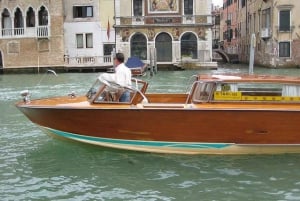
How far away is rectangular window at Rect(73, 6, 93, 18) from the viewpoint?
1449 inches

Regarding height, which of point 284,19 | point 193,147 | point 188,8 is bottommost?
point 193,147

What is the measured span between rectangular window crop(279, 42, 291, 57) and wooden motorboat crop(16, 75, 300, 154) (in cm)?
3020

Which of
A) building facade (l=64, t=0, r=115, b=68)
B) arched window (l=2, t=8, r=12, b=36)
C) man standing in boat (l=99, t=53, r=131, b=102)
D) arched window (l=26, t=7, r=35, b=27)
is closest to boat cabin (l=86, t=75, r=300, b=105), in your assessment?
man standing in boat (l=99, t=53, r=131, b=102)

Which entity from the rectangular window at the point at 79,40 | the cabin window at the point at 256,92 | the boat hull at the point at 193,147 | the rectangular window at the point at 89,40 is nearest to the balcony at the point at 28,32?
the rectangular window at the point at 79,40

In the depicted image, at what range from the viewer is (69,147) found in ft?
26.8

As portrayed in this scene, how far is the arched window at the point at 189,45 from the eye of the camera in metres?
36.4

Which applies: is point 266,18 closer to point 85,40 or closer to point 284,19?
point 284,19

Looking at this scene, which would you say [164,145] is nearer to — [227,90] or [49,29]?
[227,90]

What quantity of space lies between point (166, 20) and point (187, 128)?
29830 millimetres

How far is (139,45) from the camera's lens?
36688mm

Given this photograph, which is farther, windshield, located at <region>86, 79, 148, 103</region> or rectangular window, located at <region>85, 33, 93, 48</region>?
rectangular window, located at <region>85, 33, 93, 48</region>

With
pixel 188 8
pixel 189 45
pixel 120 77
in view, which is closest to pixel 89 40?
pixel 189 45

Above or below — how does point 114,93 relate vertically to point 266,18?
below

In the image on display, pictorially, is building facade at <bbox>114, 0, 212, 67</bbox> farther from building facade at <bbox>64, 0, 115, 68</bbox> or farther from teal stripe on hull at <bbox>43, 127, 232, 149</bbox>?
teal stripe on hull at <bbox>43, 127, 232, 149</bbox>
